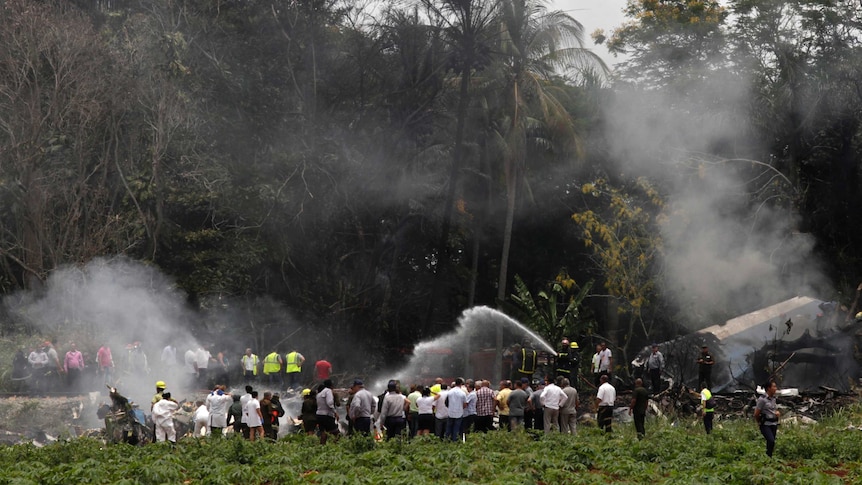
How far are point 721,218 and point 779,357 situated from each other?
8538 mm

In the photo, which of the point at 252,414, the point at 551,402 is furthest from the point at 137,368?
the point at 551,402

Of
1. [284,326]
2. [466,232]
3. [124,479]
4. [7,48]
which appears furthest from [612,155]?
[124,479]

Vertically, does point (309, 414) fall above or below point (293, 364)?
below

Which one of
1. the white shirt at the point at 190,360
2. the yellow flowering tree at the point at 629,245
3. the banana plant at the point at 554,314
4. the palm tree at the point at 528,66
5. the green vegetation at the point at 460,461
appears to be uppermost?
the palm tree at the point at 528,66

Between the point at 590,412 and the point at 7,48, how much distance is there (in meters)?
21.8

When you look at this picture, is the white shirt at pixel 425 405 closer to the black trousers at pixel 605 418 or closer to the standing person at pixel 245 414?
the standing person at pixel 245 414

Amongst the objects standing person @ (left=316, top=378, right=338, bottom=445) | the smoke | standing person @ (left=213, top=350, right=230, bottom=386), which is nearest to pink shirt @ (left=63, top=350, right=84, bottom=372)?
standing person @ (left=213, top=350, right=230, bottom=386)

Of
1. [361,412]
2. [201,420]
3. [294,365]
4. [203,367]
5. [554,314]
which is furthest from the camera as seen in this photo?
[554,314]

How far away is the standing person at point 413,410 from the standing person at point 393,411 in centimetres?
93

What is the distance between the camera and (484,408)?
2205cm

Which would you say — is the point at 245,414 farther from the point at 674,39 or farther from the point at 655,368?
the point at 674,39

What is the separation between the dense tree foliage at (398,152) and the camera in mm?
36938

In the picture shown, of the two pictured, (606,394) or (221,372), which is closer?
(606,394)

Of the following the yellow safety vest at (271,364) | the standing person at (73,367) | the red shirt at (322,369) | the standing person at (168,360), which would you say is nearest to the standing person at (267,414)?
the red shirt at (322,369)
